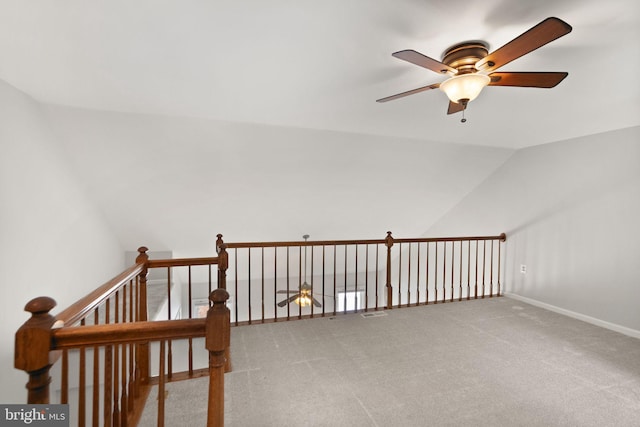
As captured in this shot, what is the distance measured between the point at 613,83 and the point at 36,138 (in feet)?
15.8

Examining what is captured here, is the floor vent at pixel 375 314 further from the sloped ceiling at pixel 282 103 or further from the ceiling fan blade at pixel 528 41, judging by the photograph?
the ceiling fan blade at pixel 528 41

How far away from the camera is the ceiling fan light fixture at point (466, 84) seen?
1.78 m

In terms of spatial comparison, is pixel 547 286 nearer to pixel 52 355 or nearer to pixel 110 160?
pixel 52 355

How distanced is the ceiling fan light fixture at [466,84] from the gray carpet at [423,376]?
6.56 ft

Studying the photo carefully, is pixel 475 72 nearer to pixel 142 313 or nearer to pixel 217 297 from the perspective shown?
pixel 217 297

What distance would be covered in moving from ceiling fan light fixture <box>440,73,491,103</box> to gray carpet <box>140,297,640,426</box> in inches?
78.7

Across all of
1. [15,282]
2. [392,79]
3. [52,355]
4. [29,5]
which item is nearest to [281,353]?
[52,355]

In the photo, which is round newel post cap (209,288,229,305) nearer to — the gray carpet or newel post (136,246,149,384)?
the gray carpet

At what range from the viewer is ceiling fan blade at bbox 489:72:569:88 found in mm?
1706

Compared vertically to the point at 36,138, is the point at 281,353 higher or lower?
lower

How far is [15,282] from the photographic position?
8.09 ft

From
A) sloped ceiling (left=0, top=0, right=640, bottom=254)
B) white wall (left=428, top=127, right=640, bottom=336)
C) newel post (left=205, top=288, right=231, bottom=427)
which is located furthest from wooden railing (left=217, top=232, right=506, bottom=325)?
newel post (left=205, top=288, right=231, bottom=427)

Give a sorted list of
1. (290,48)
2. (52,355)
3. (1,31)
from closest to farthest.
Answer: (52,355) → (1,31) → (290,48)

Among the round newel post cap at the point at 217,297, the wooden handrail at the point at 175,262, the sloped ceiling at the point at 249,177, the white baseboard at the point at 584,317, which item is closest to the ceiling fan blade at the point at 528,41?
the round newel post cap at the point at 217,297
